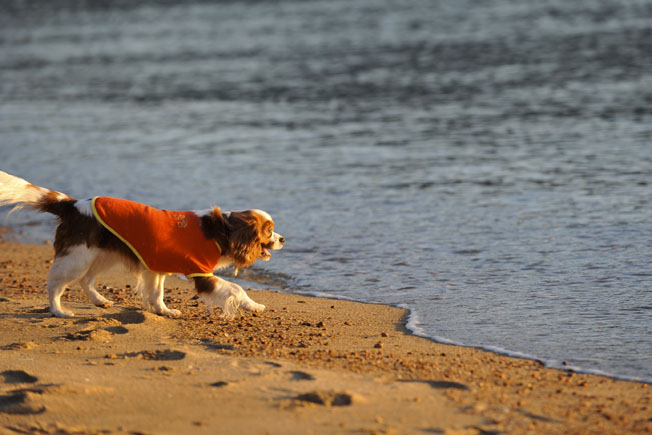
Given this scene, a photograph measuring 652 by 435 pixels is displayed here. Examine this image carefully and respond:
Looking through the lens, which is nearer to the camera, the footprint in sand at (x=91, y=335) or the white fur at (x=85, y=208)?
the footprint in sand at (x=91, y=335)

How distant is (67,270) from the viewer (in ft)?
22.5

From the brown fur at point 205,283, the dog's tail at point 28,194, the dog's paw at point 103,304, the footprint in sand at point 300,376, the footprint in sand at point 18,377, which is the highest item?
the dog's tail at point 28,194

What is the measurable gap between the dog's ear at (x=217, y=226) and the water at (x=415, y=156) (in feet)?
4.66

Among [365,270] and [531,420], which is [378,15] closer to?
[365,270]

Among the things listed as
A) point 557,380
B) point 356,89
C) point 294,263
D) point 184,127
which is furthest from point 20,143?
point 557,380

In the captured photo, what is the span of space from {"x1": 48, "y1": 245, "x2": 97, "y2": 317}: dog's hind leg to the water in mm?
2153

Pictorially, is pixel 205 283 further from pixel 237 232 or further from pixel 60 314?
pixel 60 314

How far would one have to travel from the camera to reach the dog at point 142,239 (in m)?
6.76

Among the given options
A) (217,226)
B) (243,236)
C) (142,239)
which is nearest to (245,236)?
(243,236)

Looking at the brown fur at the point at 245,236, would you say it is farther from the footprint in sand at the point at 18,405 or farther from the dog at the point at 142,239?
the footprint in sand at the point at 18,405

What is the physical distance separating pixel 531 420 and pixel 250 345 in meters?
2.24

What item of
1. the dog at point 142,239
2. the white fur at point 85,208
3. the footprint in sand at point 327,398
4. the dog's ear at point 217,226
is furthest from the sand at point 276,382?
the white fur at point 85,208

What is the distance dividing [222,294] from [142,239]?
76 cm

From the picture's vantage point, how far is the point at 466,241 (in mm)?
9273
